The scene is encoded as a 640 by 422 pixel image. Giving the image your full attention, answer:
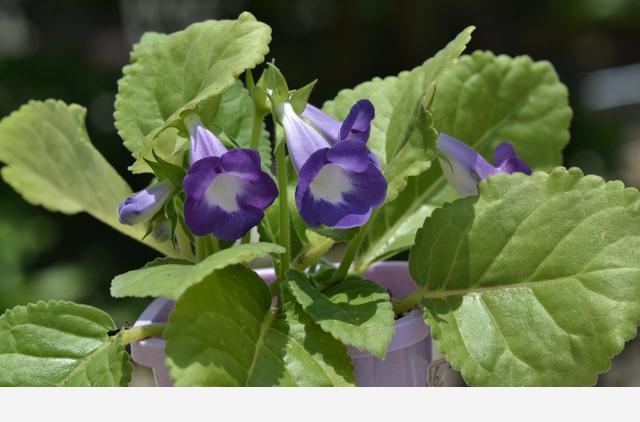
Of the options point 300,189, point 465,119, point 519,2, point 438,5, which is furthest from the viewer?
point 519,2

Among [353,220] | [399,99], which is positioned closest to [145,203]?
[353,220]

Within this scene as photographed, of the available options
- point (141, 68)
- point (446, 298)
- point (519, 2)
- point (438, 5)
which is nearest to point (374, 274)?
point (446, 298)

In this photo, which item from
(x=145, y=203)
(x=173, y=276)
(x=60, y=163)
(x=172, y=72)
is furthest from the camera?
(x=60, y=163)

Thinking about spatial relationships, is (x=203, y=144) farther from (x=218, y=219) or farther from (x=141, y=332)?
(x=141, y=332)

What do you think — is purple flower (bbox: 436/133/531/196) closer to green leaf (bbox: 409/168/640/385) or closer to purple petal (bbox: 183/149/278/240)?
green leaf (bbox: 409/168/640/385)

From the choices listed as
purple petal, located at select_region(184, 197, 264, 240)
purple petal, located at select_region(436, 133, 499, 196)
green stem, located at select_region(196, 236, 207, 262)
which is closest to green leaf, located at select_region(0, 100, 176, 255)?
green stem, located at select_region(196, 236, 207, 262)
